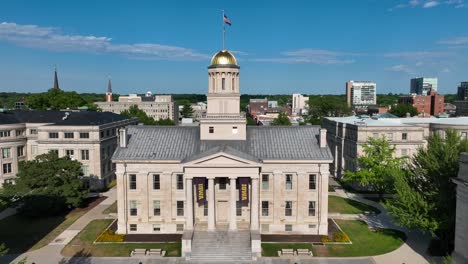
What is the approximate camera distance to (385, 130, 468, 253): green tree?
3675cm

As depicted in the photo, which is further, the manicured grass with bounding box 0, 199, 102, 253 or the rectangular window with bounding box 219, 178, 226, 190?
the rectangular window with bounding box 219, 178, 226, 190

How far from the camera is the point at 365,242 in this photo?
42.0 m

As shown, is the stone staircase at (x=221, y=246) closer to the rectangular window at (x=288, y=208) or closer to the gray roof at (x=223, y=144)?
the rectangular window at (x=288, y=208)

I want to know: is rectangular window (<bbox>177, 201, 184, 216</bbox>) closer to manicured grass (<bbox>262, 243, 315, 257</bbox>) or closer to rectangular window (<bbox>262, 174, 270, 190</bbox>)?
rectangular window (<bbox>262, 174, 270, 190</bbox>)

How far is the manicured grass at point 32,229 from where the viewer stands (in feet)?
137

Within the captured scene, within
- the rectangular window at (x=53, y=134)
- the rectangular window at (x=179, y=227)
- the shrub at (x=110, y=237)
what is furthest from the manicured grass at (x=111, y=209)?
the rectangular window at (x=53, y=134)

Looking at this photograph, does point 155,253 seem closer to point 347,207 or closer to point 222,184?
point 222,184

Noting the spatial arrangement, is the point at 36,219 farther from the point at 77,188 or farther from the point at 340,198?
the point at 340,198

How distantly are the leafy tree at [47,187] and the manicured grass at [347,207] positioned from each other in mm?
37904

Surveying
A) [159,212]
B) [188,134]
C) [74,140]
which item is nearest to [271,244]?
[159,212]

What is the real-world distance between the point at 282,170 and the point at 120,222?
826 inches

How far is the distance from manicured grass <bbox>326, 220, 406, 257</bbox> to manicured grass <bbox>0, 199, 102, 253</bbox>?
33215 mm

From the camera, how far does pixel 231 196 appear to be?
4181 centimetres

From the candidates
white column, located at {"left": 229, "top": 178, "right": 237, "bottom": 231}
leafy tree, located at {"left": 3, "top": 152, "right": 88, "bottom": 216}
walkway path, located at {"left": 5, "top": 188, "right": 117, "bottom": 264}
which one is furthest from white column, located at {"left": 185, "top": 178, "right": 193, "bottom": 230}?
leafy tree, located at {"left": 3, "top": 152, "right": 88, "bottom": 216}
